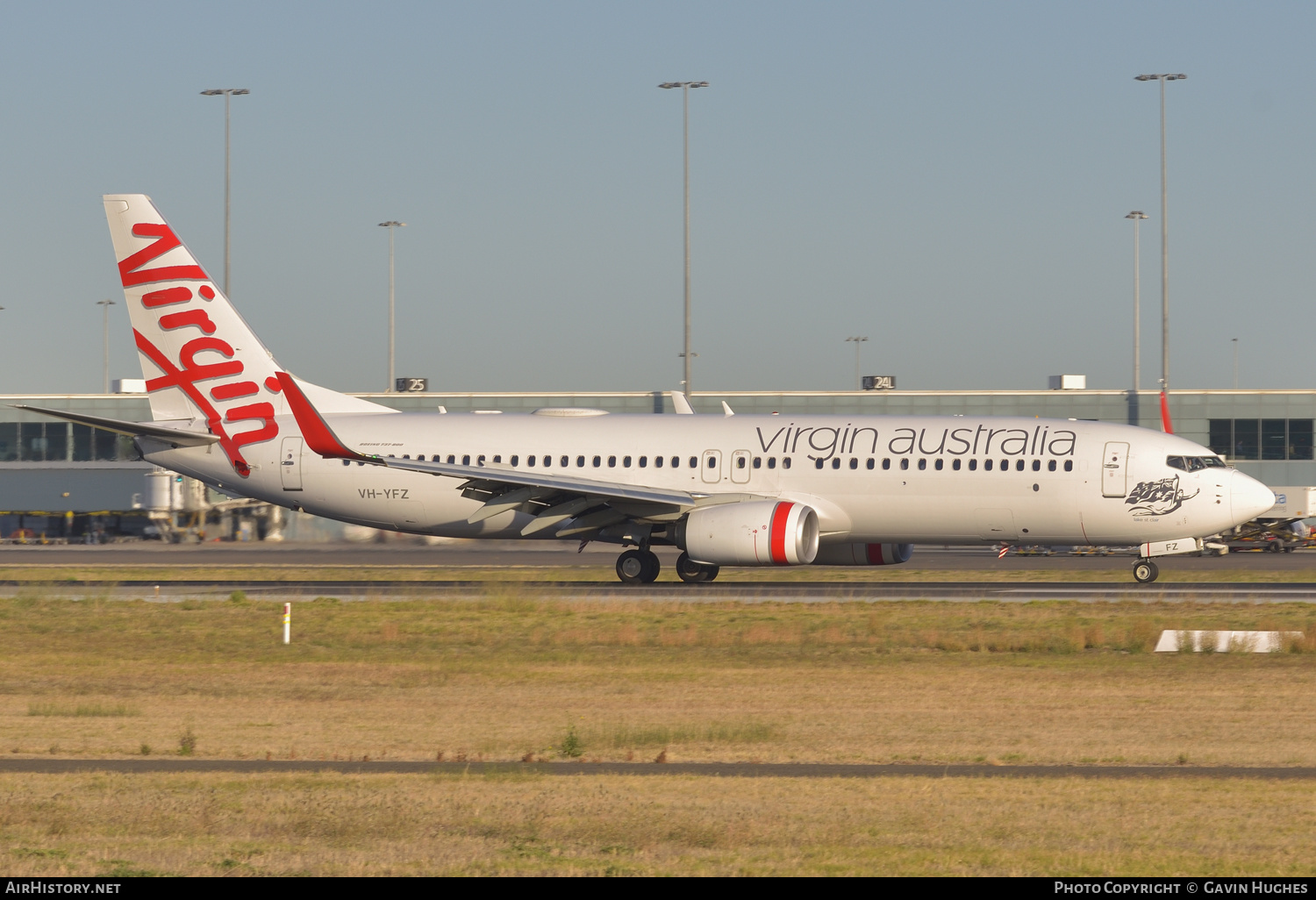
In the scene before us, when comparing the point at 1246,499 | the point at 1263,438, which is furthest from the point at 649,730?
the point at 1263,438

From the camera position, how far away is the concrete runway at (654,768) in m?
14.1

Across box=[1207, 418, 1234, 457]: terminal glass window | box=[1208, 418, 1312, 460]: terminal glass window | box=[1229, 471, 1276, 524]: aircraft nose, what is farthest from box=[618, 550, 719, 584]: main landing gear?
box=[1208, 418, 1312, 460]: terminal glass window

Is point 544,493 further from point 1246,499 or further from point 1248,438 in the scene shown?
point 1248,438

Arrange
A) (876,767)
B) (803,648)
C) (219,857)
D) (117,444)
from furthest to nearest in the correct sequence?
1. (117,444)
2. (803,648)
3. (876,767)
4. (219,857)

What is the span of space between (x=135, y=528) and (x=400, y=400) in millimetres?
14387

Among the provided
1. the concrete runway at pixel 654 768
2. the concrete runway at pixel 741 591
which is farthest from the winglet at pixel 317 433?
the concrete runway at pixel 654 768

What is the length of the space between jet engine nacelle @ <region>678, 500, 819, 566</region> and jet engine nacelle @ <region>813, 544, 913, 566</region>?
124 inches

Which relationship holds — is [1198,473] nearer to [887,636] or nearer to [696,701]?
[887,636]

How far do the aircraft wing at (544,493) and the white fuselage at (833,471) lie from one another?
1.94ft

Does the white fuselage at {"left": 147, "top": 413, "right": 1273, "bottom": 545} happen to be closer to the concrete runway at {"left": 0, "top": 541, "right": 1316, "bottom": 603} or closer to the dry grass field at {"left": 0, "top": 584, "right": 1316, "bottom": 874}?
the concrete runway at {"left": 0, "top": 541, "right": 1316, "bottom": 603}

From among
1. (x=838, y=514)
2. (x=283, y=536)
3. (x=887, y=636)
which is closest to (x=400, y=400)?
(x=283, y=536)

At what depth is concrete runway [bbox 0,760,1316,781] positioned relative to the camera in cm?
1408

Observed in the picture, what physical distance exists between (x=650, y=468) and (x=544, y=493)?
2938mm

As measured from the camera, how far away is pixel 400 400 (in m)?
81.5
